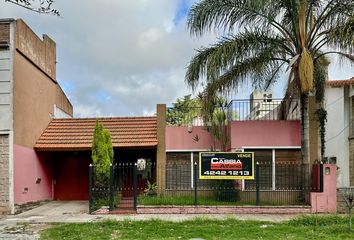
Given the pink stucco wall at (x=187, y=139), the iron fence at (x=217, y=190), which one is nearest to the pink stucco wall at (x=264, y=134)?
the iron fence at (x=217, y=190)

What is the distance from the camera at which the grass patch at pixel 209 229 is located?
1111cm

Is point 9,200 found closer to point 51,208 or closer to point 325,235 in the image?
point 51,208

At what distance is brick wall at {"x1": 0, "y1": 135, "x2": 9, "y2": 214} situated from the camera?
16047 mm

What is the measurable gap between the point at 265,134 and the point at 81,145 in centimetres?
768

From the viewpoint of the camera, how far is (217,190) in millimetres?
16469

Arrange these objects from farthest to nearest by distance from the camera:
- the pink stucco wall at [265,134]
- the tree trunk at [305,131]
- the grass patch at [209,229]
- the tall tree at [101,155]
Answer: the pink stucco wall at [265,134]
the tree trunk at [305,131]
the tall tree at [101,155]
the grass patch at [209,229]

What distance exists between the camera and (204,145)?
19078mm

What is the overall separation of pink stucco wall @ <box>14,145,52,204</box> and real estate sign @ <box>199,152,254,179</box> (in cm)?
678

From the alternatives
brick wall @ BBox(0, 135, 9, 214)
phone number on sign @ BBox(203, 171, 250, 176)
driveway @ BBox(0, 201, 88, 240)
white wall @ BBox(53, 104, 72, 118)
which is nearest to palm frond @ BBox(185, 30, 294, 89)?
phone number on sign @ BBox(203, 171, 250, 176)

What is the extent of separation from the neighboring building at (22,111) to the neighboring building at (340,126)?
12.6 m

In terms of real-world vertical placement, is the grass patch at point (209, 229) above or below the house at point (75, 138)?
below

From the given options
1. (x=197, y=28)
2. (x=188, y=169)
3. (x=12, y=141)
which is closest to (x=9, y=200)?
(x=12, y=141)

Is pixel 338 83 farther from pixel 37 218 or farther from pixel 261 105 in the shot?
pixel 37 218

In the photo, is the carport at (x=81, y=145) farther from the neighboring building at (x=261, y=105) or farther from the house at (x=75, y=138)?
the neighboring building at (x=261, y=105)
